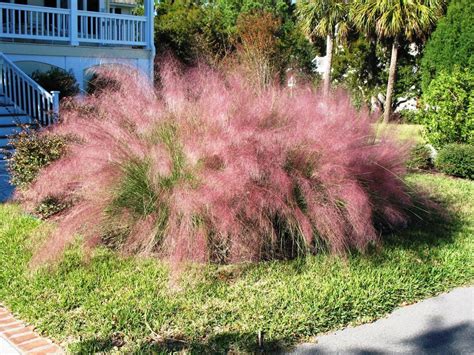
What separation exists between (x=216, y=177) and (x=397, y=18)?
17.0m

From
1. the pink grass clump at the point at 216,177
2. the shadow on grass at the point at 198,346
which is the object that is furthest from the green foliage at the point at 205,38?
the shadow on grass at the point at 198,346

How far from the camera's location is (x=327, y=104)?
6469 mm

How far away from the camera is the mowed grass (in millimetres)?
4234

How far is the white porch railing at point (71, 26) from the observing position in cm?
1476

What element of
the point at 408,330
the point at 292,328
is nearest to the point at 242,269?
the point at 292,328

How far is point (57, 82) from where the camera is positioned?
14.0 metres

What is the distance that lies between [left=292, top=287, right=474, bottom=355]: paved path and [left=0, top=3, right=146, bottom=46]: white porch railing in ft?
42.1

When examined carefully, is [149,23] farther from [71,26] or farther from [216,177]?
[216,177]

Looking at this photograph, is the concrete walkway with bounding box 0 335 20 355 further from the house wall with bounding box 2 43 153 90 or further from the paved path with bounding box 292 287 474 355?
the house wall with bounding box 2 43 153 90

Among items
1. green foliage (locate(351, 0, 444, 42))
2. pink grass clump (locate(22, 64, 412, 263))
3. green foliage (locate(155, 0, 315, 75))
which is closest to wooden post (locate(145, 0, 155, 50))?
green foliage (locate(155, 0, 315, 75))

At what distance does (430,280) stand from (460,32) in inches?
421

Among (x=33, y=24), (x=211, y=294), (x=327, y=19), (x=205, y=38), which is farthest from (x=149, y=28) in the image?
(x=211, y=294)

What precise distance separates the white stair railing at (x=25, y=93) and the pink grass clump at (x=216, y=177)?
615 cm

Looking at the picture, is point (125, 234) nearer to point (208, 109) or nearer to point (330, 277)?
point (208, 109)
